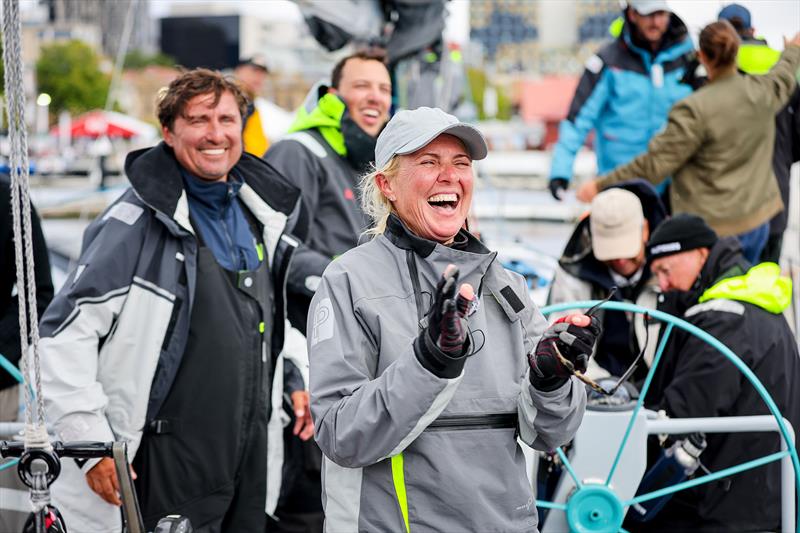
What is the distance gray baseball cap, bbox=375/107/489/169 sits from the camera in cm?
223

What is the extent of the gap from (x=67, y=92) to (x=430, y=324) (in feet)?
243

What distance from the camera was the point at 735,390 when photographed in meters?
3.69

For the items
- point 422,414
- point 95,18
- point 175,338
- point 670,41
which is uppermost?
point 95,18

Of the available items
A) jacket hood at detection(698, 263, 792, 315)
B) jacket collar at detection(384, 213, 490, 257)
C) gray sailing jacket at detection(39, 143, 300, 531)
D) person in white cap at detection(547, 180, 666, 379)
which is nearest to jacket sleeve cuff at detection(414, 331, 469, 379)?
jacket collar at detection(384, 213, 490, 257)

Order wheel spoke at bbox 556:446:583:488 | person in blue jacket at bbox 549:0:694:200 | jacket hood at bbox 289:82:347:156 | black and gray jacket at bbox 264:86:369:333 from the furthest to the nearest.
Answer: person in blue jacket at bbox 549:0:694:200
jacket hood at bbox 289:82:347:156
black and gray jacket at bbox 264:86:369:333
wheel spoke at bbox 556:446:583:488

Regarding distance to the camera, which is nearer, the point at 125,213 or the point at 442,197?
the point at 442,197

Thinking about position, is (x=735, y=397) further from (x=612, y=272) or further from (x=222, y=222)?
(x=222, y=222)

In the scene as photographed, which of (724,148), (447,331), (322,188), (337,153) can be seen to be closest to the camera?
(447,331)

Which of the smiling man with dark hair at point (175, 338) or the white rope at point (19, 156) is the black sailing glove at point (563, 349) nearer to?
the white rope at point (19, 156)

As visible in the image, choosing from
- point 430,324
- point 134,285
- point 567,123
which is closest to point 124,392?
point 134,285

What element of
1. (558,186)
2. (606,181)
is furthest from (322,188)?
(558,186)

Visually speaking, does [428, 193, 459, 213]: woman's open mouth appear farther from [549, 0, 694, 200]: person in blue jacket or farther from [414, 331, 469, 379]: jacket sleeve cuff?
[549, 0, 694, 200]: person in blue jacket

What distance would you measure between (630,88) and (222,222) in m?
3.18

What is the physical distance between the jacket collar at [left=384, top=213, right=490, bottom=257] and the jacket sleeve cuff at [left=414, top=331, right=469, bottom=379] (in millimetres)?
330
